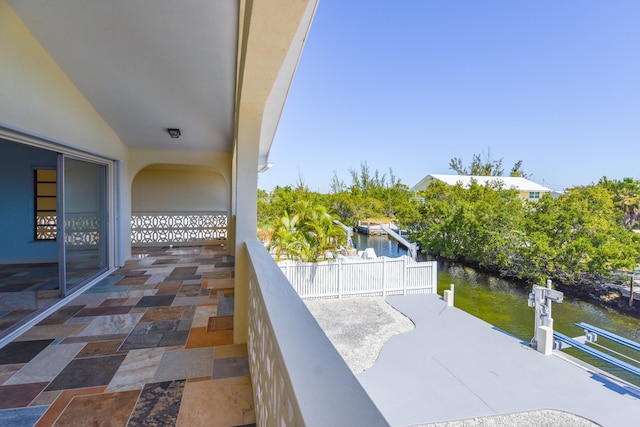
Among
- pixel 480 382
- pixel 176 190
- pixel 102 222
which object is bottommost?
pixel 480 382

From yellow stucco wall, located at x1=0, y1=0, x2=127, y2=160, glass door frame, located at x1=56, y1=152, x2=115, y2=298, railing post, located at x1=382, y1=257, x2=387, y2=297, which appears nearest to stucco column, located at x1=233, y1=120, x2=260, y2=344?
yellow stucco wall, located at x1=0, y1=0, x2=127, y2=160

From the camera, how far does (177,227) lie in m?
8.29

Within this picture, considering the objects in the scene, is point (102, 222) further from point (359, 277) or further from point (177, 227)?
point (359, 277)

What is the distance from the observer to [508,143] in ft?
116

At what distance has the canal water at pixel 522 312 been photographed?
8484 millimetres

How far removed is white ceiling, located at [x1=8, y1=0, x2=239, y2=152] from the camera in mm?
2350

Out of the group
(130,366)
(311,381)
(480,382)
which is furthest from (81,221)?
(480,382)

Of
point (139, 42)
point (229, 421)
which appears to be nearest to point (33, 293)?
point (139, 42)

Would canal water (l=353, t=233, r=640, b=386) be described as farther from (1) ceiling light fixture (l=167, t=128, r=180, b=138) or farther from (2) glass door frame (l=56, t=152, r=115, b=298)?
(2) glass door frame (l=56, t=152, r=115, b=298)

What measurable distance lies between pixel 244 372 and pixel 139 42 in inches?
120

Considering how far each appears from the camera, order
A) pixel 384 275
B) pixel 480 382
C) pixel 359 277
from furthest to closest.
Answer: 1. pixel 384 275
2. pixel 359 277
3. pixel 480 382

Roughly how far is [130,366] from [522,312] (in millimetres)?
11789

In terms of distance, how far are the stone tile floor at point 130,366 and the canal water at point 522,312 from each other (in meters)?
9.01

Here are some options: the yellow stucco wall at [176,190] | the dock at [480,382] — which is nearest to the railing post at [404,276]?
the dock at [480,382]
